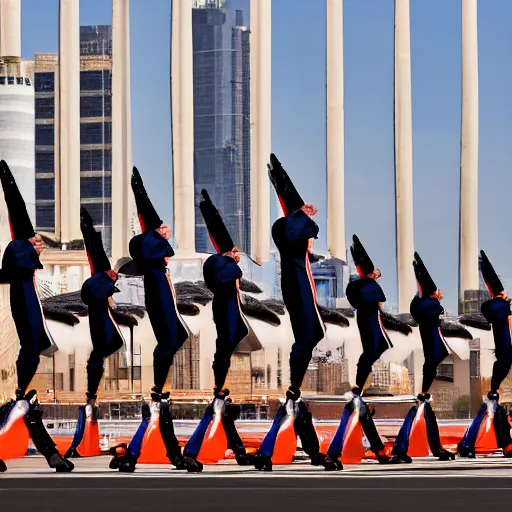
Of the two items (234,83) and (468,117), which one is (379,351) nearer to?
(468,117)

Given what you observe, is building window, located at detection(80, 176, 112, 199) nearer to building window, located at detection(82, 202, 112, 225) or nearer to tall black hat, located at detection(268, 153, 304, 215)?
building window, located at detection(82, 202, 112, 225)

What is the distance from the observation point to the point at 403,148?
7956cm

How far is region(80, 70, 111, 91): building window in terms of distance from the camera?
165875 millimetres

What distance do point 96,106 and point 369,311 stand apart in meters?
136

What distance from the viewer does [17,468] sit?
104 feet

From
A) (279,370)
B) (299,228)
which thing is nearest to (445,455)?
(299,228)

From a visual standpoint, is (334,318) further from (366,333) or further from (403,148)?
(366,333)

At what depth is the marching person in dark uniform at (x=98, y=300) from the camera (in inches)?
1220

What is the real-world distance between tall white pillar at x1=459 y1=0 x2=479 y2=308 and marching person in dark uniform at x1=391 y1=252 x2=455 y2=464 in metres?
45.5

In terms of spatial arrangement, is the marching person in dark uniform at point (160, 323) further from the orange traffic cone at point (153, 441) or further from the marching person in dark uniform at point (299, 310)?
the marching person in dark uniform at point (299, 310)

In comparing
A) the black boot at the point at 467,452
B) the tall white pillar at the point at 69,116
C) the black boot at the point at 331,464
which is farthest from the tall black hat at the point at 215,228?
the tall white pillar at the point at 69,116
